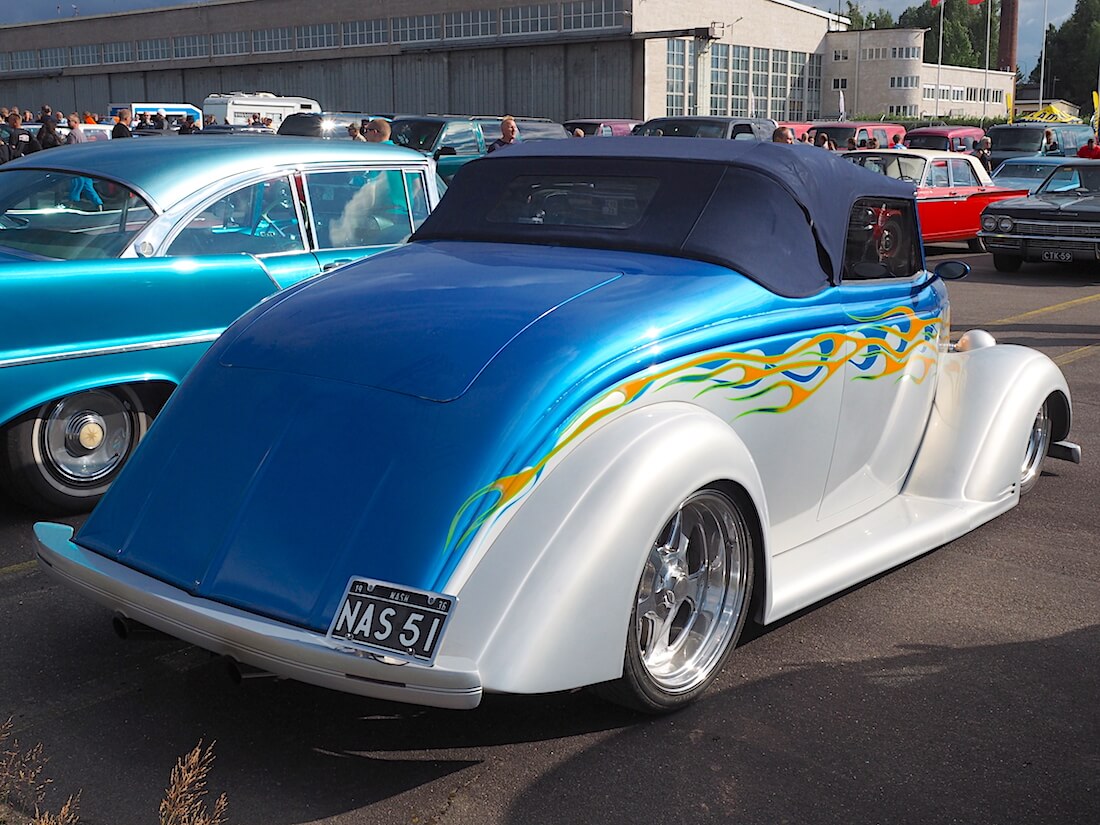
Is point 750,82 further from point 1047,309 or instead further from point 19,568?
point 19,568

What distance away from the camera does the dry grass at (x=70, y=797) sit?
2.93m

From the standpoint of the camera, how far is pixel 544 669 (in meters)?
3.08

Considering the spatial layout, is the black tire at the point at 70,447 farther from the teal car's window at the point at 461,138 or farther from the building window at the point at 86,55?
the building window at the point at 86,55

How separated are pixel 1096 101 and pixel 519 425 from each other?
33.8m

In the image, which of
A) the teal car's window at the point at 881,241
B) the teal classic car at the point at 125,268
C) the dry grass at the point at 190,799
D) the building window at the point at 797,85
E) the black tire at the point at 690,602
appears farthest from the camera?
the building window at the point at 797,85

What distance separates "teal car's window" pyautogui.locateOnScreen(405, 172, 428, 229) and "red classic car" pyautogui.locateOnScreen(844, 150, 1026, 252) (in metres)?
10.8

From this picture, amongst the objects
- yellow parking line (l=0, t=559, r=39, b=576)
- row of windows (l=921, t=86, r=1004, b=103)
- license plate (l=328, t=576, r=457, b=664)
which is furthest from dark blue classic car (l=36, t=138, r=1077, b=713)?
row of windows (l=921, t=86, r=1004, b=103)

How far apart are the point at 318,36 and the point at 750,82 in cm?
2084

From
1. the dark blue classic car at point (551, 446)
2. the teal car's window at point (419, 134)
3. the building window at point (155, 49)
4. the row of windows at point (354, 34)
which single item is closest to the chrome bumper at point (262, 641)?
the dark blue classic car at point (551, 446)

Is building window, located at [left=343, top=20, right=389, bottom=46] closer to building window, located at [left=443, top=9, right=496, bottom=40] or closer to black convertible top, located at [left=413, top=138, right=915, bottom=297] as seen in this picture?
building window, located at [left=443, top=9, right=496, bottom=40]

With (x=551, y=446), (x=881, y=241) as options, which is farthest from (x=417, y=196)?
(x=551, y=446)

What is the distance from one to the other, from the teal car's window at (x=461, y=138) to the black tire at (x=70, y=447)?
15.2 metres

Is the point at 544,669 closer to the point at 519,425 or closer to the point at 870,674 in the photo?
the point at 519,425

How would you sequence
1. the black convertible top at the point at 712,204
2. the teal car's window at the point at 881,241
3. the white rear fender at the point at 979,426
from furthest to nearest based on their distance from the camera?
the white rear fender at the point at 979,426
the teal car's window at the point at 881,241
the black convertible top at the point at 712,204
